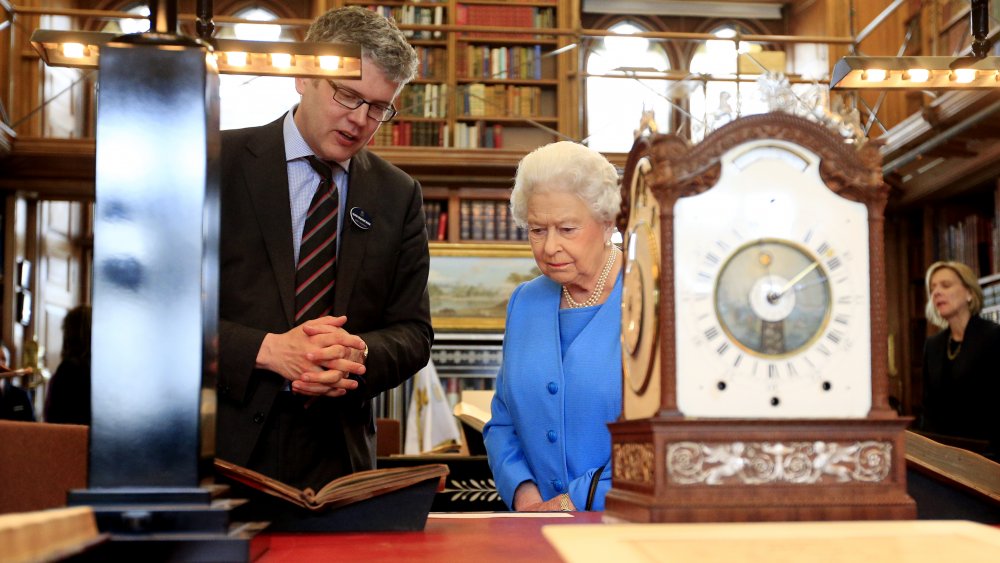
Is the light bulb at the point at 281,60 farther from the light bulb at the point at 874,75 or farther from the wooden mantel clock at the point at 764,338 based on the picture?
the light bulb at the point at 874,75

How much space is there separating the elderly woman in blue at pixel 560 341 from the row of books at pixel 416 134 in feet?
23.3

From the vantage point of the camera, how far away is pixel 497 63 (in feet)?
31.5

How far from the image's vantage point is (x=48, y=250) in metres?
9.92

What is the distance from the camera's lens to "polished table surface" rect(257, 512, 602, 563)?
95 centimetres

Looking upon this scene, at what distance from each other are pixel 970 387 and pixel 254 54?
4.47m

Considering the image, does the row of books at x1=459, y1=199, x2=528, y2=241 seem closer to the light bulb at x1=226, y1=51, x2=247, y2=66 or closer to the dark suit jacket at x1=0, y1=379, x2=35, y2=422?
the dark suit jacket at x1=0, y1=379, x2=35, y2=422

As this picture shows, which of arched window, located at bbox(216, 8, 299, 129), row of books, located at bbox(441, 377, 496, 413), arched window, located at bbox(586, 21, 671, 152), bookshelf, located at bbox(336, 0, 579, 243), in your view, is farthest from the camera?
arched window, located at bbox(586, 21, 671, 152)

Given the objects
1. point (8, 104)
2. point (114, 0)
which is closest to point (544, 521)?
point (8, 104)

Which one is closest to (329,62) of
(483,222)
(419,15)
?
(483,222)

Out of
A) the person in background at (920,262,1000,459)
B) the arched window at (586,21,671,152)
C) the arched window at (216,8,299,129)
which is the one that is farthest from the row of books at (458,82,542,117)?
the person in background at (920,262,1000,459)

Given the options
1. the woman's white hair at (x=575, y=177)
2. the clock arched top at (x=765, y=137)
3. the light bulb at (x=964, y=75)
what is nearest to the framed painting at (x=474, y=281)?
the light bulb at (x=964, y=75)

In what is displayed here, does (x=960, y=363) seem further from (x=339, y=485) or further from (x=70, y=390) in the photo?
(x=339, y=485)

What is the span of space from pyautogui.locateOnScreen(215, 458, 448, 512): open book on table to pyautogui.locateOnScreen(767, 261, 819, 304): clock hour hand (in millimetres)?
424

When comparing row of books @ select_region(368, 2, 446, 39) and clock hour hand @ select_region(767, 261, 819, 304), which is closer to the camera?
clock hour hand @ select_region(767, 261, 819, 304)
